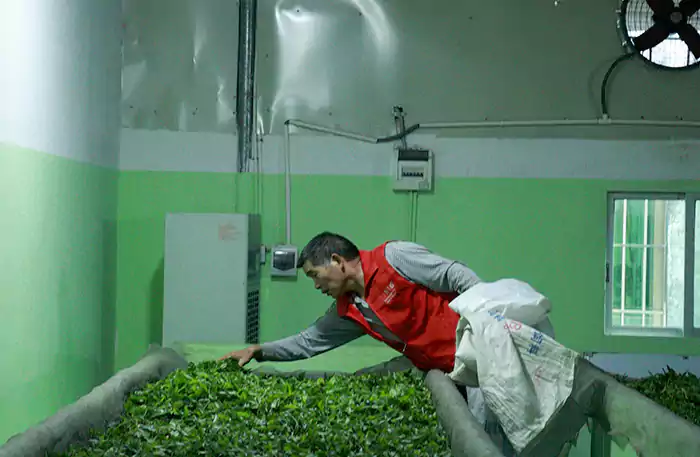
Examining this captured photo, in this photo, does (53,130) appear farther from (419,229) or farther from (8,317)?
(419,229)

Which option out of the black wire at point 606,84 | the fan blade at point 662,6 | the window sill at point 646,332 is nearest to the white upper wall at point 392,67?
the black wire at point 606,84

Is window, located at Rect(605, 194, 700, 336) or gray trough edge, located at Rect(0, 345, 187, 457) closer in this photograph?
gray trough edge, located at Rect(0, 345, 187, 457)

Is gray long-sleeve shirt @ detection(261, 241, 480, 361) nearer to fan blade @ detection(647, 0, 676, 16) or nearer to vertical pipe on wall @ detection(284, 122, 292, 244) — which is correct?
vertical pipe on wall @ detection(284, 122, 292, 244)

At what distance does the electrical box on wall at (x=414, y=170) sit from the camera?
527cm

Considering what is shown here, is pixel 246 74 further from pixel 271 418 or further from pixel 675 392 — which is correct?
pixel 675 392

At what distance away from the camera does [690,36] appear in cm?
515

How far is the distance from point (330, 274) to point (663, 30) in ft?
10.1

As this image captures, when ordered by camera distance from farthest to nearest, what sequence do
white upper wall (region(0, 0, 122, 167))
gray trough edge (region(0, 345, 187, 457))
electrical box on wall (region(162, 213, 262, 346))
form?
electrical box on wall (region(162, 213, 262, 346))
white upper wall (region(0, 0, 122, 167))
gray trough edge (region(0, 345, 187, 457))

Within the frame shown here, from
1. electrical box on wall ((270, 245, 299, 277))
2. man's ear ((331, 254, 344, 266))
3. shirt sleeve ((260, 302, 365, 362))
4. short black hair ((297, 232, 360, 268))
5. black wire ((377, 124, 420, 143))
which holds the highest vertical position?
black wire ((377, 124, 420, 143))

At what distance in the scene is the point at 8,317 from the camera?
12.1 ft

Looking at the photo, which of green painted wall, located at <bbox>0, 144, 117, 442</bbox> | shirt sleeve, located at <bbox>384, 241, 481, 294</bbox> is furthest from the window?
green painted wall, located at <bbox>0, 144, 117, 442</bbox>

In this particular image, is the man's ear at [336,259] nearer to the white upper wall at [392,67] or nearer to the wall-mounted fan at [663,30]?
the white upper wall at [392,67]

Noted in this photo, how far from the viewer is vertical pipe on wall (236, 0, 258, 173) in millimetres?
5375

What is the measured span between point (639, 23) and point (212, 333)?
11.2 ft
